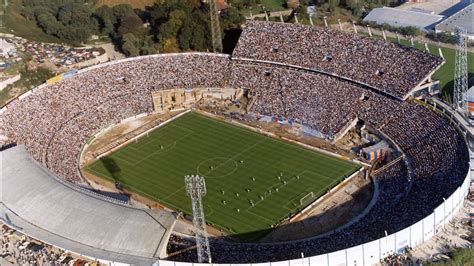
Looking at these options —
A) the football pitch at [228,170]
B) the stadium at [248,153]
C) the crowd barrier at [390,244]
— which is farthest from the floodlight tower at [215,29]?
the crowd barrier at [390,244]

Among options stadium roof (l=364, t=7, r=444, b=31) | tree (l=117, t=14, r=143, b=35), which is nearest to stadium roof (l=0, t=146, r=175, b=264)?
tree (l=117, t=14, r=143, b=35)

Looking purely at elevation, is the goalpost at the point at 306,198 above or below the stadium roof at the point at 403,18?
below

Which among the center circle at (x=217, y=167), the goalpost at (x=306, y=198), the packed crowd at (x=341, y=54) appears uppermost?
the packed crowd at (x=341, y=54)

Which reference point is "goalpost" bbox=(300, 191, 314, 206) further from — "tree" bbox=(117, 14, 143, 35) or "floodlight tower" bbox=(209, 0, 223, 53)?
"tree" bbox=(117, 14, 143, 35)

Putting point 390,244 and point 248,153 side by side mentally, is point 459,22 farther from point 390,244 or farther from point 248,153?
point 390,244

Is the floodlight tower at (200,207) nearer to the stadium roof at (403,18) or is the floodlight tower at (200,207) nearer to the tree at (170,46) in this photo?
the tree at (170,46)

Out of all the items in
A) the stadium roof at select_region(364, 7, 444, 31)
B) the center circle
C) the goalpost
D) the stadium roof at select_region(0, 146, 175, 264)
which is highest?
the stadium roof at select_region(364, 7, 444, 31)

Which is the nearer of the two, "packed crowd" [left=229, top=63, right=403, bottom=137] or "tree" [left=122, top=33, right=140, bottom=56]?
"packed crowd" [left=229, top=63, right=403, bottom=137]
